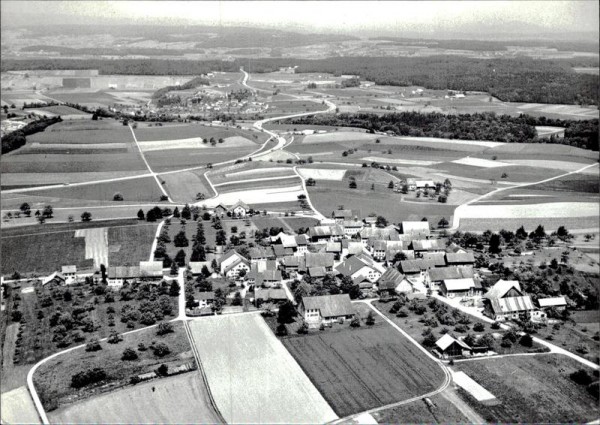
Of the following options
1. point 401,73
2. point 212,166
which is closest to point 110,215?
point 212,166

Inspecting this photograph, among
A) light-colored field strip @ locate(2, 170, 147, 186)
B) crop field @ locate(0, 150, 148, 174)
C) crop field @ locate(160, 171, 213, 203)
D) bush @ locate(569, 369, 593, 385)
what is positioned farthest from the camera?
crop field @ locate(0, 150, 148, 174)

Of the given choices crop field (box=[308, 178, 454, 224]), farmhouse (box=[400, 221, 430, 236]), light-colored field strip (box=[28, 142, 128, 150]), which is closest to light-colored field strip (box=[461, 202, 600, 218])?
crop field (box=[308, 178, 454, 224])

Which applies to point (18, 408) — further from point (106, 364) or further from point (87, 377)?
point (106, 364)

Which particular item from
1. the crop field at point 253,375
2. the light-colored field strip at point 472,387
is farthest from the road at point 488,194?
the light-colored field strip at point 472,387

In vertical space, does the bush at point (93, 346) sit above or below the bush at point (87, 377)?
below

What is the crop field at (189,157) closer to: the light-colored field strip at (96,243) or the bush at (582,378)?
the light-colored field strip at (96,243)

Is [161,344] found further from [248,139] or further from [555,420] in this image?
[248,139]

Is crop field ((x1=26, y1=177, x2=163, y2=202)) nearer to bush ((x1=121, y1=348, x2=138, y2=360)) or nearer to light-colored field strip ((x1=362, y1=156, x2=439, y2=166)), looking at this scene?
light-colored field strip ((x1=362, y1=156, x2=439, y2=166))
